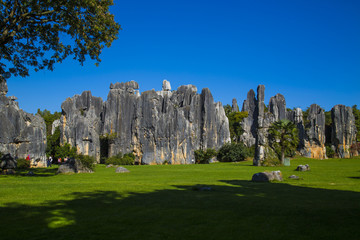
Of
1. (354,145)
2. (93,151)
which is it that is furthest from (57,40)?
(354,145)

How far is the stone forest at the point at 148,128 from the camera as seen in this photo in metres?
48.3

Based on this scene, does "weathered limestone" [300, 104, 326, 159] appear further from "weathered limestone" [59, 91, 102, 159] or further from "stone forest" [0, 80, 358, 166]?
"weathered limestone" [59, 91, 102, 159]

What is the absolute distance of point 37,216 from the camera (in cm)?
786

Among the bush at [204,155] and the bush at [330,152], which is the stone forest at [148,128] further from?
the bush at [204,155]

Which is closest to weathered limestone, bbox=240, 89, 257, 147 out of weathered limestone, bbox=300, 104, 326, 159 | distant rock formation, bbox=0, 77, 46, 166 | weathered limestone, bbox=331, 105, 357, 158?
weathered limestone, bbox=300, 104, 326, 159

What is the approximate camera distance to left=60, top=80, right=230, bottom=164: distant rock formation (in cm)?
5950

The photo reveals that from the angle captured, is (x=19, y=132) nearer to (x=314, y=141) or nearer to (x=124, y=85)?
(x=124, y=85)

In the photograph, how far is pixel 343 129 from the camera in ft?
233

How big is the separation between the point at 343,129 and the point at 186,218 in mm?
73936

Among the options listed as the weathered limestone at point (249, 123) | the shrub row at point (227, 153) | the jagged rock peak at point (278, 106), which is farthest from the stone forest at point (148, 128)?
the jagged rock peak at point (278, 106)

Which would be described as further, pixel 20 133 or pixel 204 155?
pixel 204 155

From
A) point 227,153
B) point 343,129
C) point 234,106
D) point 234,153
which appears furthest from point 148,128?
point 234,106

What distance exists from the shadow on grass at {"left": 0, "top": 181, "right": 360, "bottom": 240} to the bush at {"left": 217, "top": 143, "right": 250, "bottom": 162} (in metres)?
51.0

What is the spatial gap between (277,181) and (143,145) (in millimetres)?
45769
